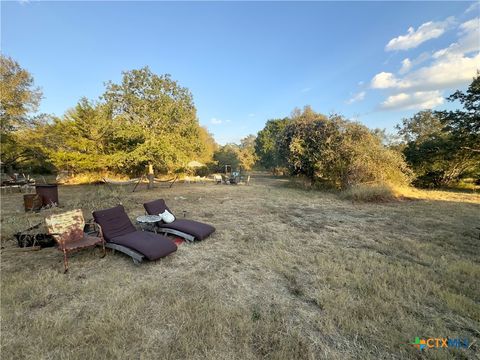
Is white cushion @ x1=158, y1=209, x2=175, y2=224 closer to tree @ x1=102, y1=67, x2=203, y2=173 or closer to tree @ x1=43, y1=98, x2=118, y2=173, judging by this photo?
tree @ x1=102, y1=67, x2=203, y2=173

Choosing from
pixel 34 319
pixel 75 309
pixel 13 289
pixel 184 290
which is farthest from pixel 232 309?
pixel 13 289

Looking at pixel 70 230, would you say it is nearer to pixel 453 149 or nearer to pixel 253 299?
pixel 253 299

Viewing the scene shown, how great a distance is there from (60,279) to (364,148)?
41.3 feet

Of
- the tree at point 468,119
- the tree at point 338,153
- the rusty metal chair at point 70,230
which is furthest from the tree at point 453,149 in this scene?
the rusty metal chair at point 70,230

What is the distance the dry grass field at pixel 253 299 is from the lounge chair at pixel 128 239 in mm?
185

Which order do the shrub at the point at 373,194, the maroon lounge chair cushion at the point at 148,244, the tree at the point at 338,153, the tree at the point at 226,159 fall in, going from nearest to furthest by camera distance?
the maroon lounge chair cushion at the point at 148,244 → the shrub at the point at 373,194 → the tree at the point at 338,153 → the tree at the point at 226,159

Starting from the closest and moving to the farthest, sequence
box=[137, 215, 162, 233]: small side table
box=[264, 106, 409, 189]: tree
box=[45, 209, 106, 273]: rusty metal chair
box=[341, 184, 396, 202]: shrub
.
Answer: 1. box=[45, 209, 106, 273]: rusty metal chair
2. box=[137, 215, 162, 233]: small side table
3. box=[341, 184, 396, 202]: shrub
4. box=[264, 106, 409, 189]: tree

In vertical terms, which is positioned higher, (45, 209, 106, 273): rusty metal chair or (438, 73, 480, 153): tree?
(438, 73, 480, 153): tree

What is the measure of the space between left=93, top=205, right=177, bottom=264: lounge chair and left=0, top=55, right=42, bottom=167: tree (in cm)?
1496

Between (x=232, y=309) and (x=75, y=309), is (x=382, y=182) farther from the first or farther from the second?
(x=75, y=309)

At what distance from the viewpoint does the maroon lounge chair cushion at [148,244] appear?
392 centimetres

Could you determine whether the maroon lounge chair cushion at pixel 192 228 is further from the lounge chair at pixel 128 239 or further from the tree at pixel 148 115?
the tree at pixel 148 115

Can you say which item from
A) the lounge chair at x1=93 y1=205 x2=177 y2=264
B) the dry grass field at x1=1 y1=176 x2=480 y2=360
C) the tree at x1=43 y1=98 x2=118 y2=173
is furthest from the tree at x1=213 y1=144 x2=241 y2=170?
the lounge chair at x1=93 y1=205 x2=177 y2=264

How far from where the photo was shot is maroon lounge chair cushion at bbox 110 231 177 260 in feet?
12.9
